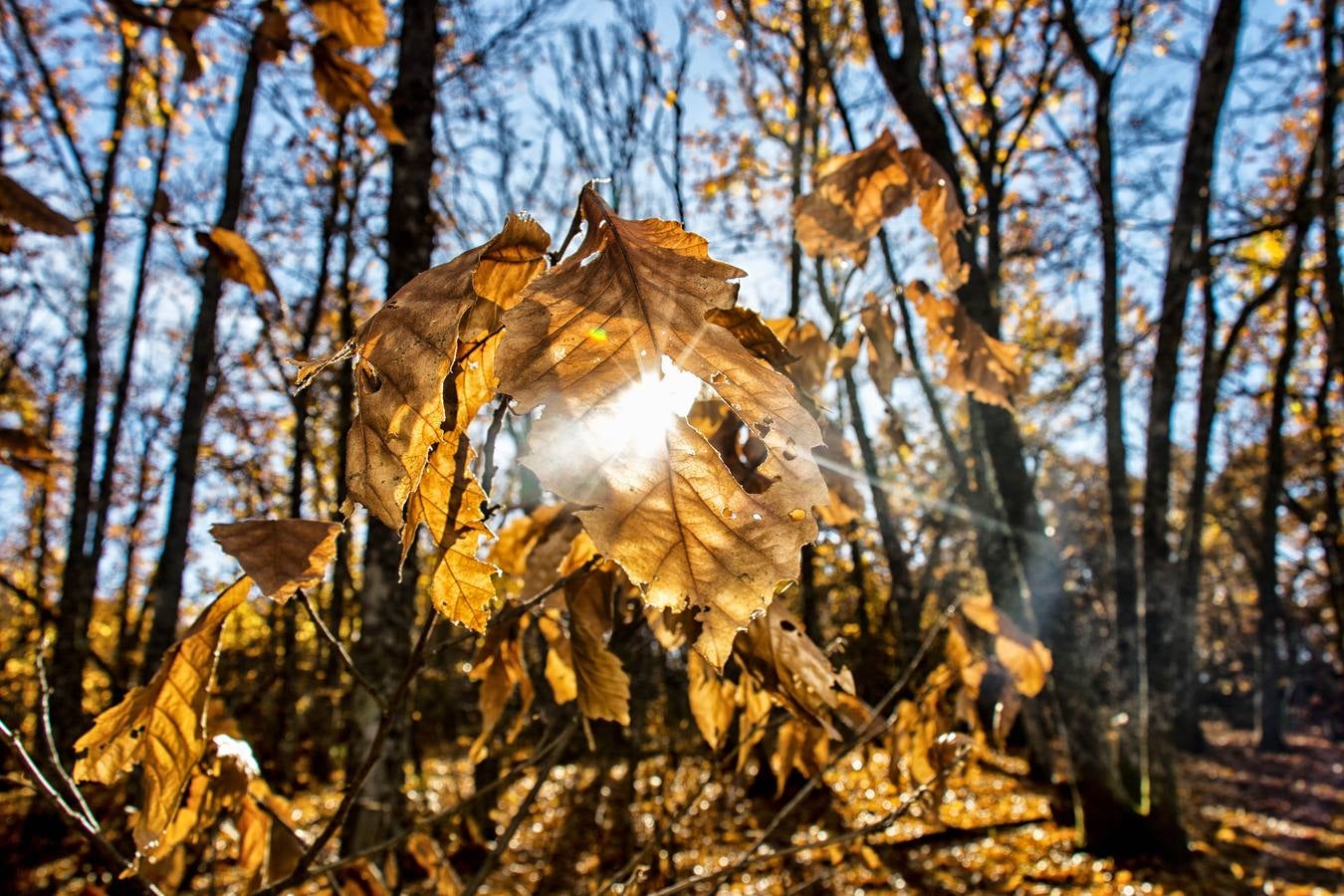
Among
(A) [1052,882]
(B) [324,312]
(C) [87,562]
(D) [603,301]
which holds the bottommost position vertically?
(A) [1052,882]

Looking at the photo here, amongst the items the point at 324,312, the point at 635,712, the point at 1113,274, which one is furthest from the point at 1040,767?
the point at 324,312

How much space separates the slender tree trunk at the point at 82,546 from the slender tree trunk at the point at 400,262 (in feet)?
6.98

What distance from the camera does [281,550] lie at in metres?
0.72

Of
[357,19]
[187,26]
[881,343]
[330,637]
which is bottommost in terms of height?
[330,637]

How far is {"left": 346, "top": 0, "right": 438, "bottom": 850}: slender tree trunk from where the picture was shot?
2963 mm

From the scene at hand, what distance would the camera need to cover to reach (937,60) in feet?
24.1

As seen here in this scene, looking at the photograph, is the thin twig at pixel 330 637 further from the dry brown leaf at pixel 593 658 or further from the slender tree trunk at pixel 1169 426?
the slender tree trunk at pixel 1169 426

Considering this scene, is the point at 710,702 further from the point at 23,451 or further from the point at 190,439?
the point at 190,439

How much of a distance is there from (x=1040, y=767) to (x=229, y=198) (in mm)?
8744

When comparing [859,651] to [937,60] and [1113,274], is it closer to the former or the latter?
[1113,274]

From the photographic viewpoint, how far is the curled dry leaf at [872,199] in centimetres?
117

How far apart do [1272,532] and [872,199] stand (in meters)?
14.7

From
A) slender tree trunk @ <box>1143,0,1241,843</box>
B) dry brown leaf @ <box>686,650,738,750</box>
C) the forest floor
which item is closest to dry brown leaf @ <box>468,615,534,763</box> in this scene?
dry brown leaf @ <box>686,650,738,750</box>

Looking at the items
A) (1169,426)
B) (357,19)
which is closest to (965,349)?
(357,19)
